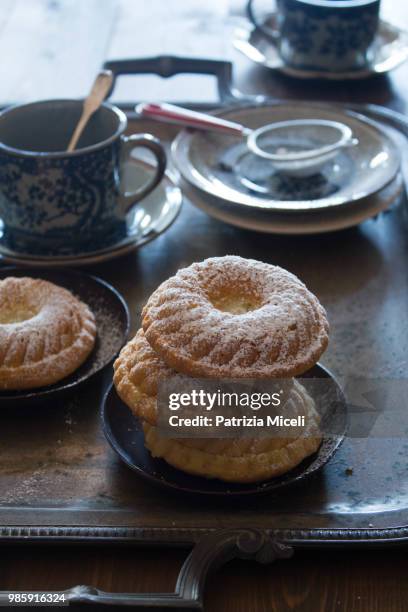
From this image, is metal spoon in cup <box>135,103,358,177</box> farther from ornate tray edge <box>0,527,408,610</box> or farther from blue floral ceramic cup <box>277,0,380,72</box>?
ornate tray edge <box>0,527,408,610</box>

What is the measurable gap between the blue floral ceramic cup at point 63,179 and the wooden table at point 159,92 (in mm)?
429

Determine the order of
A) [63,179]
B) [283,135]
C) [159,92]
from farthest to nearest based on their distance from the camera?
[159,92], [283,135], [63,179]

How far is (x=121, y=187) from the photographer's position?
975 mm

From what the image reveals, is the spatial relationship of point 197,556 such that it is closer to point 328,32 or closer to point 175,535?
point 175,535

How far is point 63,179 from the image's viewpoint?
0.90 meters

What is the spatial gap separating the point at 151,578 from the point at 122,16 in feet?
4.89

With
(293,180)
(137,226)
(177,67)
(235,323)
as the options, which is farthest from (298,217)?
(177,67)

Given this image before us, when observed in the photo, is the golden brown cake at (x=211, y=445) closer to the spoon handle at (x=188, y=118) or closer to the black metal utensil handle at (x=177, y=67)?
the spoon handle at (x=188, y=118)

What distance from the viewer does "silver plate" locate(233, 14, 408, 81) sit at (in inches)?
54.8

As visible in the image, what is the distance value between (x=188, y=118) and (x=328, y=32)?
0.35m

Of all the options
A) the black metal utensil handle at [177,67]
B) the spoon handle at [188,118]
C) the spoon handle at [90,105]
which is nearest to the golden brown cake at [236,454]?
the spoon handle at [90,105]

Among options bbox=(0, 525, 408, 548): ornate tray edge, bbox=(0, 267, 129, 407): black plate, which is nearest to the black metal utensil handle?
bbox=(0, 267, 129, 407): black plate

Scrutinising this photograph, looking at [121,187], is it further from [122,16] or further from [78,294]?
[122,16]

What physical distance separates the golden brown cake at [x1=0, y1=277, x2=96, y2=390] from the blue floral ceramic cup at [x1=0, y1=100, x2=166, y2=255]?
0.36 ft
